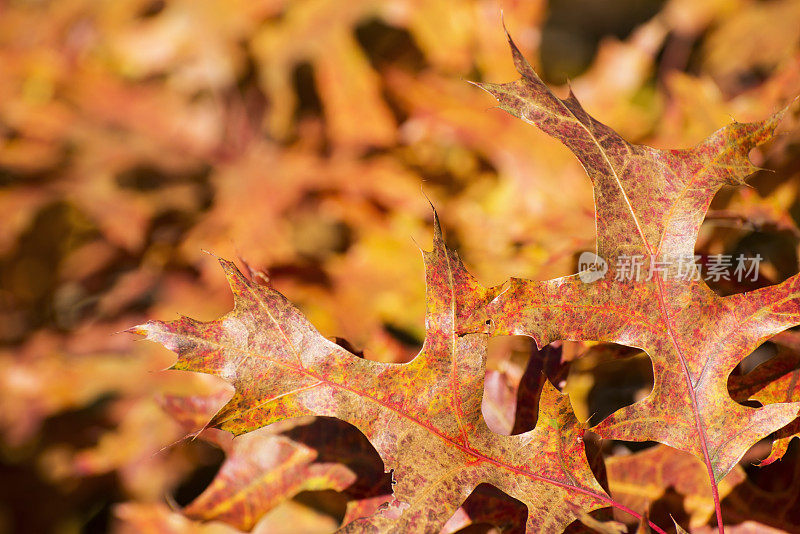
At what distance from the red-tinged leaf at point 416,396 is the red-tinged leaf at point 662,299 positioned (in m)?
0.04

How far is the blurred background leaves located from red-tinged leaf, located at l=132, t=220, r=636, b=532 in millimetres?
226

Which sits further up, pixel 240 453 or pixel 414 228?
pixel 414 228

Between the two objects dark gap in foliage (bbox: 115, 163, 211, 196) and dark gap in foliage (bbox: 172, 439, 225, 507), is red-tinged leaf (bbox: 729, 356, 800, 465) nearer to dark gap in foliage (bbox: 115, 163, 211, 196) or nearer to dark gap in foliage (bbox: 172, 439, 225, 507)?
dark gap in foliage (bbox: 172, 439, 225, 507)

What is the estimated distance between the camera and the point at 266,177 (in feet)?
4.14

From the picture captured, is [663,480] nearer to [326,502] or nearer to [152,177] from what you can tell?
[326,502]

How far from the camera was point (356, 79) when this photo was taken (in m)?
1.24

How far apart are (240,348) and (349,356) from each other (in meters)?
0.09

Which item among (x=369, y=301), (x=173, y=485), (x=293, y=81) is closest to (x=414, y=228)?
(x=369, y=301)

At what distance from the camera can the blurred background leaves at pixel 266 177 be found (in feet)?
3.14

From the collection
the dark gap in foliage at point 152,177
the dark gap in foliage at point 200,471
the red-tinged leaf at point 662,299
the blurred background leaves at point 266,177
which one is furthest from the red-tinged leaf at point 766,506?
the dark gap in foliage at point 152,177

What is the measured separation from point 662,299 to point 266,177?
909 millimetres

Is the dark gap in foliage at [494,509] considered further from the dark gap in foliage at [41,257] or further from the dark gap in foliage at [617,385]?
the dark gap in foliage at [41,257]

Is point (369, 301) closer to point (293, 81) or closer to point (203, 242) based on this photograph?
point (203, 242)

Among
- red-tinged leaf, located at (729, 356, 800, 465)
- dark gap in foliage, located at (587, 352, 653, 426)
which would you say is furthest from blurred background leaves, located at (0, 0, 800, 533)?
red-tinged leaf, located at (729, 356, 800, 465)
